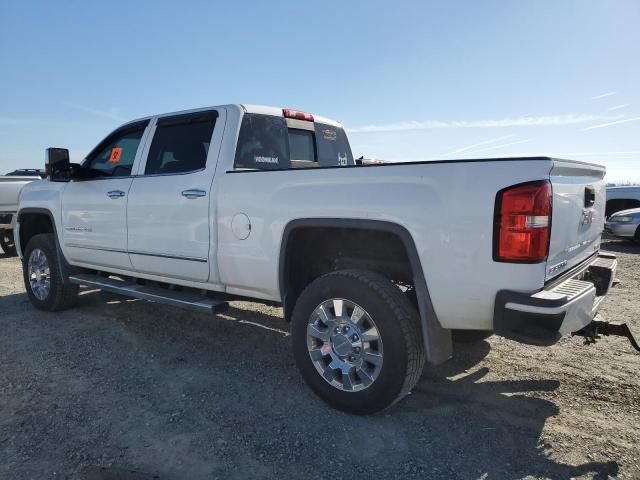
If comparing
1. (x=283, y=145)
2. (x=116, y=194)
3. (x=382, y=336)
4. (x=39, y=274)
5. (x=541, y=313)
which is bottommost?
(x=39, y=274)

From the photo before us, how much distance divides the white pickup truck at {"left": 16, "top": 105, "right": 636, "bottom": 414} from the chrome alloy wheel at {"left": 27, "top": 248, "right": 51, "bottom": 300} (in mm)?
668

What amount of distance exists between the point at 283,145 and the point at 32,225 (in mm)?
3648

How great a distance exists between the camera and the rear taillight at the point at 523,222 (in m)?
2.44

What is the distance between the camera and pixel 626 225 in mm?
11109

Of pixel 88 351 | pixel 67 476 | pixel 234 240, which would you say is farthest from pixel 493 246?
pixel 88 351

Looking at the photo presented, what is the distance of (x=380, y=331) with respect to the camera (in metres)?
2.92

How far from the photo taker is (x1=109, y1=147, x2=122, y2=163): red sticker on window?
192 inches

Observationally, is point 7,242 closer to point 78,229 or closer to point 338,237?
point 78,229

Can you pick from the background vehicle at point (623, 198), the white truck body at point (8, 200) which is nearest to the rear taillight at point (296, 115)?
the white truck body at point (8, 200)

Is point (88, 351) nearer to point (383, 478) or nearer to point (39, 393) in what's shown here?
point (39, 393)

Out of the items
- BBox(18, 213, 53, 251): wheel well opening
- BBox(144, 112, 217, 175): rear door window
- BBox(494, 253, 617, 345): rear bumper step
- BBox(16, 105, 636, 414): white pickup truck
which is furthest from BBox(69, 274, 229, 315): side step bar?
BBox(494, 253, 617, 345): rear bumper step

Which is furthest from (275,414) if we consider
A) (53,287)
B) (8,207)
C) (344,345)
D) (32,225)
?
(8,207)

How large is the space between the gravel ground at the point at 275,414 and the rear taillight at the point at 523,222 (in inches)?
45.4

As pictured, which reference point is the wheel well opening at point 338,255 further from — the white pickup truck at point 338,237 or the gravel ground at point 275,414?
the gravel ground at point 275,414
